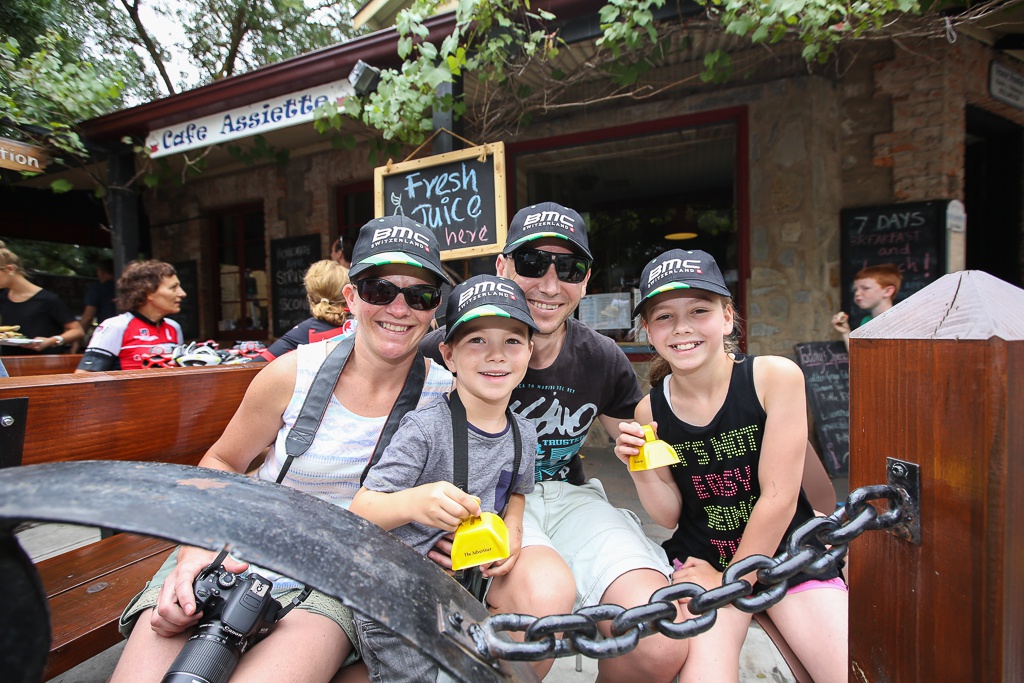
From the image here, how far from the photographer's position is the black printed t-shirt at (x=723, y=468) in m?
1.68

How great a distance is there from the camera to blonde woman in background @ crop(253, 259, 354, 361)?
10.5ft

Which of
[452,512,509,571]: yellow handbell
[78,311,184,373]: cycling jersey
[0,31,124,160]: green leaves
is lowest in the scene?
[452,512,509,571]: yellow handbell

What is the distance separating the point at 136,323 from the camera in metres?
3.51

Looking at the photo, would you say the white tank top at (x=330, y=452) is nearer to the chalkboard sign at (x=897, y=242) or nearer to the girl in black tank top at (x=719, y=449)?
the girl in black tank top at (x=719, y=449)

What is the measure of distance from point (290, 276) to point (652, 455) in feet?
21.9

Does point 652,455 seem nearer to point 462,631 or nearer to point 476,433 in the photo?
point 476,433

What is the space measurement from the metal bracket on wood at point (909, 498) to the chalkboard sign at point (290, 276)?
6.97 m

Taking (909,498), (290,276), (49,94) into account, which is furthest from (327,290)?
(290,276)

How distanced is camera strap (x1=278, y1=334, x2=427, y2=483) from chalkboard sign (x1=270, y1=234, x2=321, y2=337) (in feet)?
18.6

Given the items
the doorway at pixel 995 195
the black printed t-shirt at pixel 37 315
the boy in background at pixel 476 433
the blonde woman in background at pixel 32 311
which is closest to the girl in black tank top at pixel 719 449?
the boy in background at pixel 476 433

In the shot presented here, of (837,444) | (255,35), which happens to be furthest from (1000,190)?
(255,35)

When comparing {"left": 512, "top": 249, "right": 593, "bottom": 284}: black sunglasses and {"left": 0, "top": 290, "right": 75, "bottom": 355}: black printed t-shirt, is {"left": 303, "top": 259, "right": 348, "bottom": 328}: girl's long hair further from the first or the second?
{"left": 0, "top": 290, "right": 75, "bottom": 355}: black printed t-shirt

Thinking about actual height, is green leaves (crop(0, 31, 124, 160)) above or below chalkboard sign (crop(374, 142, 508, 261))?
above

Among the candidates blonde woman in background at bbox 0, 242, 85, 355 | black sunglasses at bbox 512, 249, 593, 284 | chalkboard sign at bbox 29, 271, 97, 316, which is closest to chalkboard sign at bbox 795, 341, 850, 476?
black sunglasses at bbox 512, 249, 593, 284
